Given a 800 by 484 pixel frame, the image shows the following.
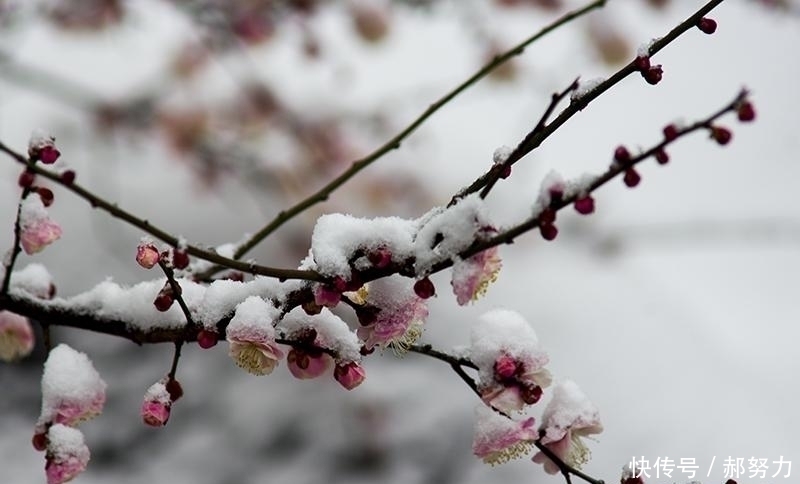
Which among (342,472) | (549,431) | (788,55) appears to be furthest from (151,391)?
(788,55)

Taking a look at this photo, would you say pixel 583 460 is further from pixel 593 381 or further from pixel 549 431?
pixel 593 381

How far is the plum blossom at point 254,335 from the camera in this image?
445mm

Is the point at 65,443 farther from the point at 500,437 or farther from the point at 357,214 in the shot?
the point at 357,214

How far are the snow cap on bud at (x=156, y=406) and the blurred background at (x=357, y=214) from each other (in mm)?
561

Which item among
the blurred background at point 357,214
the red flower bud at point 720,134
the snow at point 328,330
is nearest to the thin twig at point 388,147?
the snow at point 328,330

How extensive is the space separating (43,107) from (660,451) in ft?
8.20

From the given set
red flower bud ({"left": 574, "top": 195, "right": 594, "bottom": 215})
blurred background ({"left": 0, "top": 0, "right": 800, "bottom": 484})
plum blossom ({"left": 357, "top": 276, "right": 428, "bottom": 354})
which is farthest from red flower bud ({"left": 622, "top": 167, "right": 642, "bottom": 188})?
blurred background ({"left": 0, "top": 0, "right": 800, "bottom": 484})

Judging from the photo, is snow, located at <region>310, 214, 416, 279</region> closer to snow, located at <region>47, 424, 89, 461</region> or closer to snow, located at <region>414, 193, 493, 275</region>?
snow, located at <region>414, 193, 493, 275</region>

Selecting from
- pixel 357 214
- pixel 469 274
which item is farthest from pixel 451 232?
pixel 357 214

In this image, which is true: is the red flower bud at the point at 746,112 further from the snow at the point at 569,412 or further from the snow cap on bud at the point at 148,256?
the snow cap on bud at the point at 148,256

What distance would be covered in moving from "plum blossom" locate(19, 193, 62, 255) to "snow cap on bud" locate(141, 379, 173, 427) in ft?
0.40

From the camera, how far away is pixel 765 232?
3242mm

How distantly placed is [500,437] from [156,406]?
22cm

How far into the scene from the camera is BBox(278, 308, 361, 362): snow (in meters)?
0.48
